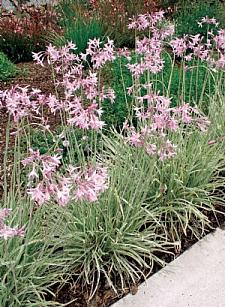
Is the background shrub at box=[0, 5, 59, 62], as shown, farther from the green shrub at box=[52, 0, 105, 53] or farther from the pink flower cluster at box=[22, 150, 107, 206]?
the pink flower cluster at box=[22, 150, 107, 206]

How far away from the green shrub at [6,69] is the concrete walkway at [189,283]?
10.8ft

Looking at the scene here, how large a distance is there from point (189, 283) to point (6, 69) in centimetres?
362

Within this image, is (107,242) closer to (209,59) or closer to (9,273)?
(9,273)

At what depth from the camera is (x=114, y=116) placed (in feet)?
14.1

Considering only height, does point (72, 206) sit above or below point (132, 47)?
above

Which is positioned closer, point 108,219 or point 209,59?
point 108,219

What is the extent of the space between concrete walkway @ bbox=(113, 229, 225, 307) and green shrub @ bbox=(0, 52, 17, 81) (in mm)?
3296

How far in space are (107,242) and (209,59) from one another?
1.34 m

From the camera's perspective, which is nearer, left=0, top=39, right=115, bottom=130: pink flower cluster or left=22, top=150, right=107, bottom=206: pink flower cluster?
left=22, top=150, right=107, bottom=206: pink flower cluster

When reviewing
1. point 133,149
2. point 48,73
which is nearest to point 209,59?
point 133,149

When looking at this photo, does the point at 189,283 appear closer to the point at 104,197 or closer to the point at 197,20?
the point at 104,197

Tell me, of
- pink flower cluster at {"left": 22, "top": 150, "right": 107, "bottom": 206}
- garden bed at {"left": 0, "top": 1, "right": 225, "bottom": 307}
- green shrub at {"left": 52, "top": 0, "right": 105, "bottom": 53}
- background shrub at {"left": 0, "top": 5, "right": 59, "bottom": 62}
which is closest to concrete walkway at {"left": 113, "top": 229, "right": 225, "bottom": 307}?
garden bed at {"left": 0, "top": 1, "right": 225, "bottom": 307}

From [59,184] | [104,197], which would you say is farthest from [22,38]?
[59,184]

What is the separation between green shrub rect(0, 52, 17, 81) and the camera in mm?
5639
